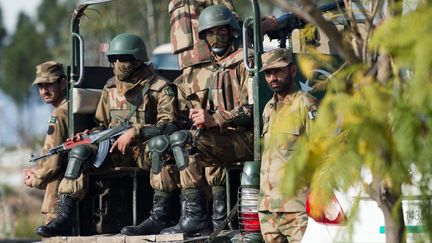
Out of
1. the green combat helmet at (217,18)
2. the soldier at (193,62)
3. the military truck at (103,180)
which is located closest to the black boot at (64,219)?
the military truck at (103,180)

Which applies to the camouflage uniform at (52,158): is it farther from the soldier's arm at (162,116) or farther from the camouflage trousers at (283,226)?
the camouflage trousers at (283,226)

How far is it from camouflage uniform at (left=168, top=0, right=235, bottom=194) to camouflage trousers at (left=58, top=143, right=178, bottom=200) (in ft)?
0.97

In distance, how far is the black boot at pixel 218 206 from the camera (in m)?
8.46

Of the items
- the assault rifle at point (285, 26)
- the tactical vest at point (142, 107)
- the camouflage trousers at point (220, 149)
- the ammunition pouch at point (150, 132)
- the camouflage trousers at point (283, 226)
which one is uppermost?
the assault rifle at point (285, 26)

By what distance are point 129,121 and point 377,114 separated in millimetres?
4735

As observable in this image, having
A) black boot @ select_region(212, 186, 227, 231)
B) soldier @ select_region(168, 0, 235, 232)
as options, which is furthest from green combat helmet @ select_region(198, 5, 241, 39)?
black boot @ select_region(212, 186, 227, 231)

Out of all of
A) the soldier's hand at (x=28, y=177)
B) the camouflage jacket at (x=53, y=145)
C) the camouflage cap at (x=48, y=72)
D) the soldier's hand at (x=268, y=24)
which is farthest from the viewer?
the camouflage cap at (x=48, y=72)

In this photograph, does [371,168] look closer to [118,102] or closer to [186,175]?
[186,175]

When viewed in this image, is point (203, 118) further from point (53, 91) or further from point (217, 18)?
point (53, 91)

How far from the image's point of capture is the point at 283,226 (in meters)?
7.37

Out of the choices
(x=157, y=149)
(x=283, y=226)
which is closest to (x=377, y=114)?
(x=283, y=226)

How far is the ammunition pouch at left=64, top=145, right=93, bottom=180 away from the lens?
8680 millimetres

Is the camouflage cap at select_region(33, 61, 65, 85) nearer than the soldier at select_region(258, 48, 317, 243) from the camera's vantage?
No

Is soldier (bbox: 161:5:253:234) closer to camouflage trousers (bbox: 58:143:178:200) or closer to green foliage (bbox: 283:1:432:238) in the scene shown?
camouflage trousers (bbox: 58:143:178:200)
